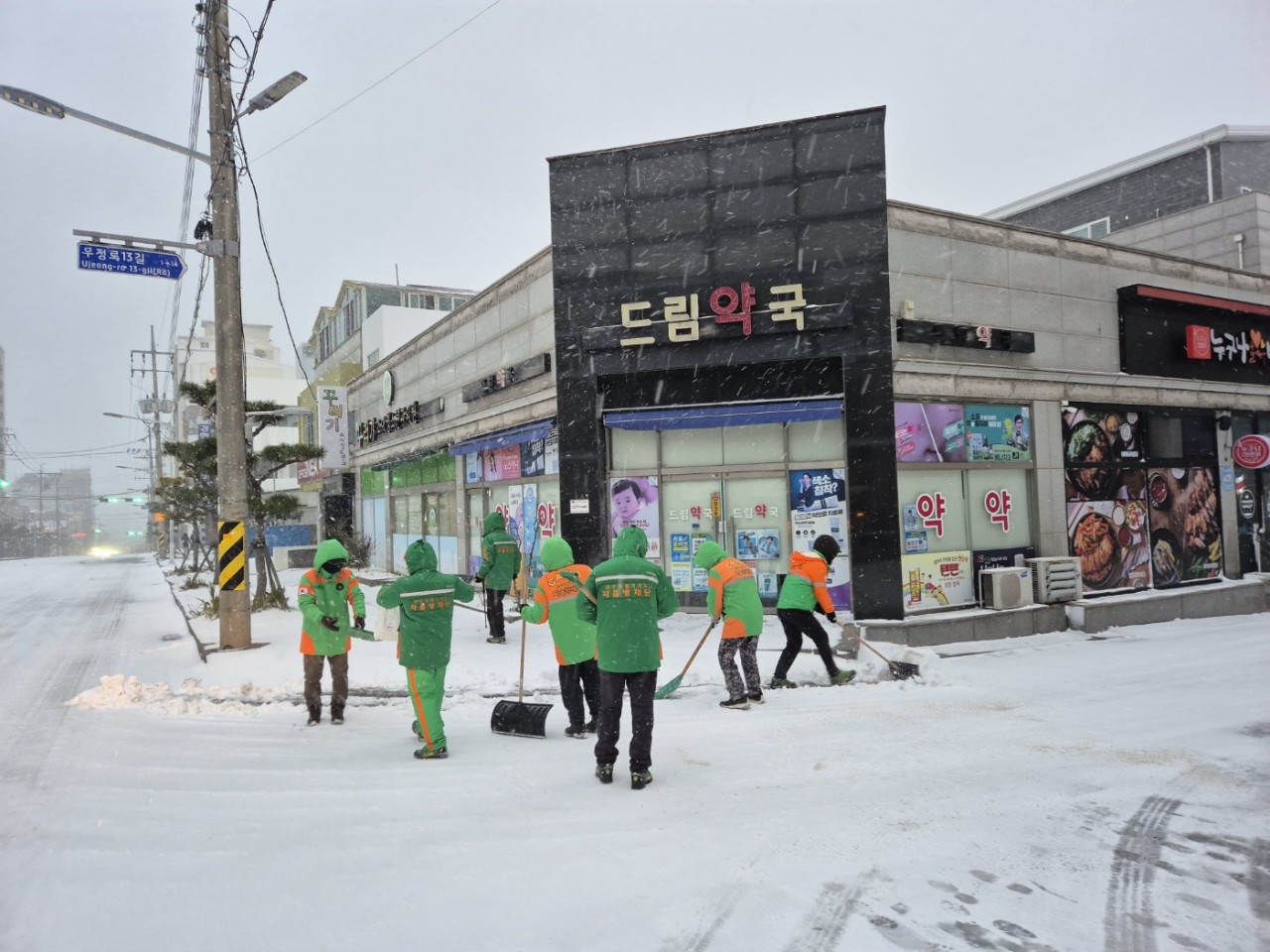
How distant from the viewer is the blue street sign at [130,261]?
32.7 feet

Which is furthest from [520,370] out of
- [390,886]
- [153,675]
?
[390,886]

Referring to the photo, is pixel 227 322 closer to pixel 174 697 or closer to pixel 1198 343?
pixel 174 697

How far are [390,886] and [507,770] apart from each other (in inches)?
72.3

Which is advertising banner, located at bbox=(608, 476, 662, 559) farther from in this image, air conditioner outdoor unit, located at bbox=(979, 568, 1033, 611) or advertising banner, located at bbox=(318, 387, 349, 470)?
advertising banner, located at bbox=(318, 387, 349, 470)

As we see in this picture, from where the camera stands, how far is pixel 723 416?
1177cm

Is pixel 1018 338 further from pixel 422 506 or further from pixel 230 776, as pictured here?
pixel 422 506

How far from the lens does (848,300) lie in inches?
449

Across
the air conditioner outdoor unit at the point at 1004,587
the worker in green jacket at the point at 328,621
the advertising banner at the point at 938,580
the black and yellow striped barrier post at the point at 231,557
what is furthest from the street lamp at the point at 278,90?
the air conditioner outdoor unit at the point at 1004,587

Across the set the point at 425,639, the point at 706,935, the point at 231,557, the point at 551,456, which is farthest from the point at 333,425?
the point at 706,935

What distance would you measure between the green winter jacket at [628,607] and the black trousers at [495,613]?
18.1ft

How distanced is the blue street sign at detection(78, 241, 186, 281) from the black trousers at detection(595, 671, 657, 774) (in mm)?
8759

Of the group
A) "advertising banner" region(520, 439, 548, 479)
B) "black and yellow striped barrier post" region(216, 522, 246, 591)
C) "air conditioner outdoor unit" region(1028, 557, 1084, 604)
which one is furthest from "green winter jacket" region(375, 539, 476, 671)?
"air conditioner outdoor unit" region(1028, 557, 1084, 604)

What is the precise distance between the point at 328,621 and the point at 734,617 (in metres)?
3.85

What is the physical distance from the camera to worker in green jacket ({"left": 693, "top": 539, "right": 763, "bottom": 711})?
24.4ft
